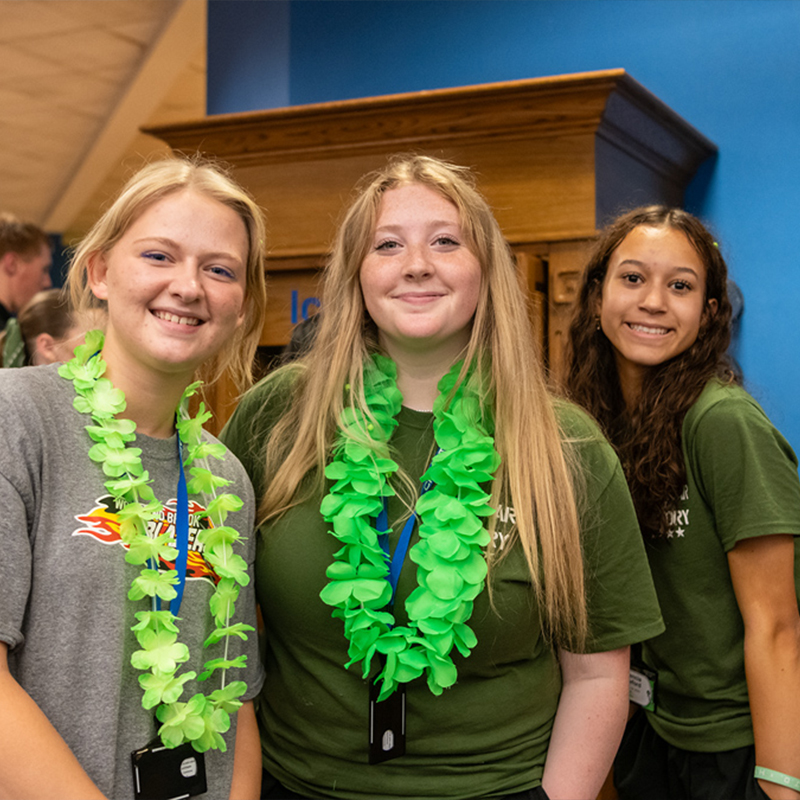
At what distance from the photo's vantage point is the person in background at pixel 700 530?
5.52 feet

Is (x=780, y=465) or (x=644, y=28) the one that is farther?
(x=644, y=28)

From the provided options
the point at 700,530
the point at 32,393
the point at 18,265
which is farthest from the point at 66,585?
the point at 18,265

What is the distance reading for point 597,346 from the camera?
2.12 m

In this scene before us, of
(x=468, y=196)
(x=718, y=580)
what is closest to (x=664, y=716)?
(x=718, y=580)

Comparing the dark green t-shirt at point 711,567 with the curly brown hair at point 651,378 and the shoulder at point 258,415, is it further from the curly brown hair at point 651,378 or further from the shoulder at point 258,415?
the shoulder at point 258,415

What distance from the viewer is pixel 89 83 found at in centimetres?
559

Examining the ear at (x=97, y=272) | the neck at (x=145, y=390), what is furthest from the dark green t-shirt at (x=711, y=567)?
the ear at (x=97, y=272)

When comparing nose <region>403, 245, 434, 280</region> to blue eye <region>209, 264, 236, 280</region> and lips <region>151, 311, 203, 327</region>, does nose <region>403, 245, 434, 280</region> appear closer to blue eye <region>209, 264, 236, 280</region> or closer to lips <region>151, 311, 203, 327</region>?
blue eye <region>209, 264, 236, 280</region>

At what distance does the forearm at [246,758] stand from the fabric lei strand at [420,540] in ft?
0.63

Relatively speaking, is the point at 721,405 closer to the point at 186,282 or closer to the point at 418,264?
the point at 418,264

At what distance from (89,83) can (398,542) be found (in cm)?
499

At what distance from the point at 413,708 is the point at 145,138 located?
20.0 ft

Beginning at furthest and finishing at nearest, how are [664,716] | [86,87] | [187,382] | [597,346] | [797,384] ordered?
[86,87] < [797,384] < [597,346] < [664,716] < [187,382]

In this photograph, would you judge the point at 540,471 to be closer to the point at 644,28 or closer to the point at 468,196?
the point at 468,196
